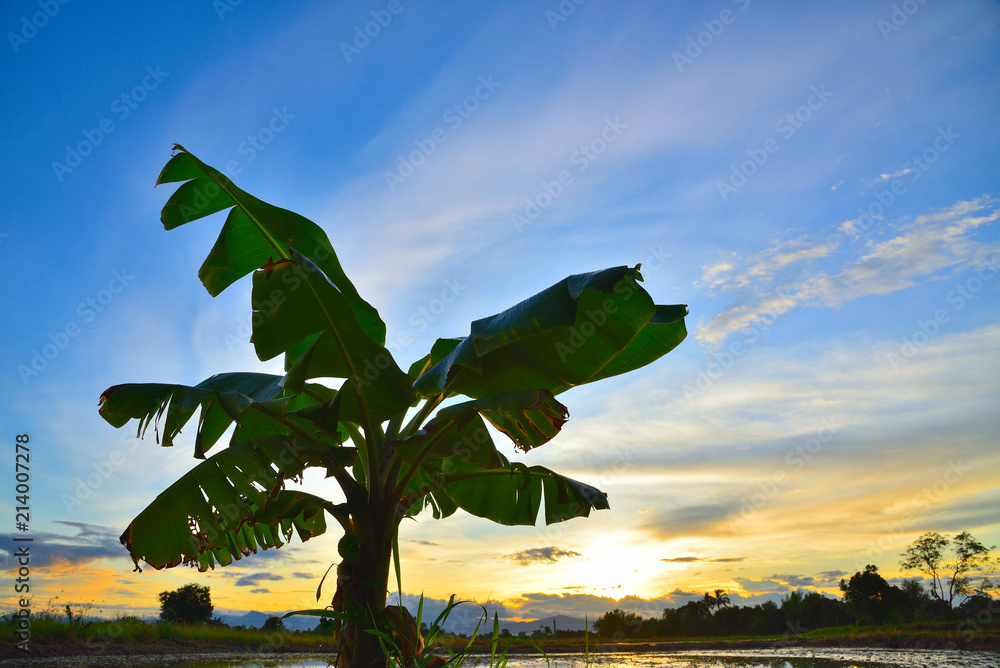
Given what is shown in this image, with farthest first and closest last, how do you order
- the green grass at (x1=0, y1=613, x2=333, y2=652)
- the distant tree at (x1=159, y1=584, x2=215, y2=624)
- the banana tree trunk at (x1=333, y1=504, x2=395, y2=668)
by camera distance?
the distant tree at (x1=159, y1=584, x2=215, y2=624) → the green grass at (x1=0, y1=613, x2=333, y2=652) → the banana tree trunk at (x1=333, y1=504, x2=395, y2=668)

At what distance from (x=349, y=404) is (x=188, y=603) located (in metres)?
14.8

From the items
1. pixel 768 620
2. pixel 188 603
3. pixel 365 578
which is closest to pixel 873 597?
pixel 768 620

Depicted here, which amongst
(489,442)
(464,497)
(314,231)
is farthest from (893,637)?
(314,231)

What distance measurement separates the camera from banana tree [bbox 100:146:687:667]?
2541 mm

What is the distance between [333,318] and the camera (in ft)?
9.37

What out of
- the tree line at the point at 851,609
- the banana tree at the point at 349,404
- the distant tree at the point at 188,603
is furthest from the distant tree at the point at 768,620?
the banana tree at the point at 349,404

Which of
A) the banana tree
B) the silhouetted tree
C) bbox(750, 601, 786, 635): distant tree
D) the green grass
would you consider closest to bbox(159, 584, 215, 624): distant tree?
the green grass

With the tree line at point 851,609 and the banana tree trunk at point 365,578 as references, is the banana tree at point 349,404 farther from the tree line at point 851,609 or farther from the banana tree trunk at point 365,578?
the tree line at point 851,609

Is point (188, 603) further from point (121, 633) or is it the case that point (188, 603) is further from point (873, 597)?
point (873, 597)

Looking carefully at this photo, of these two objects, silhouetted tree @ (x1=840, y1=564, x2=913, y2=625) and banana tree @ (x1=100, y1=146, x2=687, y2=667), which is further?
silhouetted tree @ (x1=840, y1=564, x2=913, y2=625)

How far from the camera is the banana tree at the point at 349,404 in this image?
2541 millimetres

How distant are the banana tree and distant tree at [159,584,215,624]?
42.8 ft

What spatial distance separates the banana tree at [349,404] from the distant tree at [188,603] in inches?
513

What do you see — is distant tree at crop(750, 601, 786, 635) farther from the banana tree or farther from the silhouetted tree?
the banana tree
